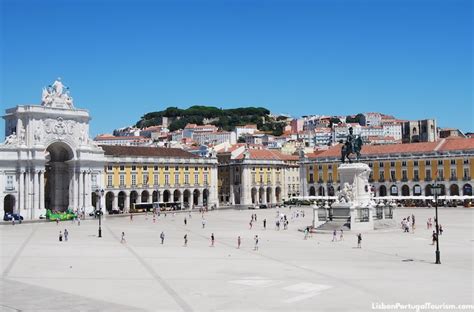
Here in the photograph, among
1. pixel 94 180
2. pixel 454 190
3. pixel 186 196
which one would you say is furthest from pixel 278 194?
pixel 94 180

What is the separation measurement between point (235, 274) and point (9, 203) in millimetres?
55611

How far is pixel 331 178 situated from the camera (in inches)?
3989

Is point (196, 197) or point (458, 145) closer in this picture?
point (458, 145)

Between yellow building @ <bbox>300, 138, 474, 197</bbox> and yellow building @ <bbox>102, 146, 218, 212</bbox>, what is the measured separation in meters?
17.2

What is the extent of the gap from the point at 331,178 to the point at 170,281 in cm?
8020

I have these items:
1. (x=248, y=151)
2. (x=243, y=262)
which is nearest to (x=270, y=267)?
(x=243, y=262)

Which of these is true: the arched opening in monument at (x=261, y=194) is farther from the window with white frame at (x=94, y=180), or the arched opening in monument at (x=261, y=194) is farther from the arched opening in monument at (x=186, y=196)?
the window with white frame at (x=94, y=180)

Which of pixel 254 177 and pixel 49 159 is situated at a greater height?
pixel 49 159

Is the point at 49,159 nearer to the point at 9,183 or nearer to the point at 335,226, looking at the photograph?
the point at 9,183

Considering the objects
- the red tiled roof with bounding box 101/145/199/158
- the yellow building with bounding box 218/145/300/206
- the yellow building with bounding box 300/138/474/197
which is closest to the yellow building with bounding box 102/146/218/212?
the red tiled roof with bounding box 101/145/199/158

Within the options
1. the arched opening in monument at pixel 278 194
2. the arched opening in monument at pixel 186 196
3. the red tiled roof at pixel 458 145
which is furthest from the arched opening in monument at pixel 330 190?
the arched opening in monument at pixel 186 196

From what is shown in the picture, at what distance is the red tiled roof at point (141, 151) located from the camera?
3502 inches

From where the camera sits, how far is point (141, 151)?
92312mm

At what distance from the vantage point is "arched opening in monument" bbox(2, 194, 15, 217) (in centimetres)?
7263
